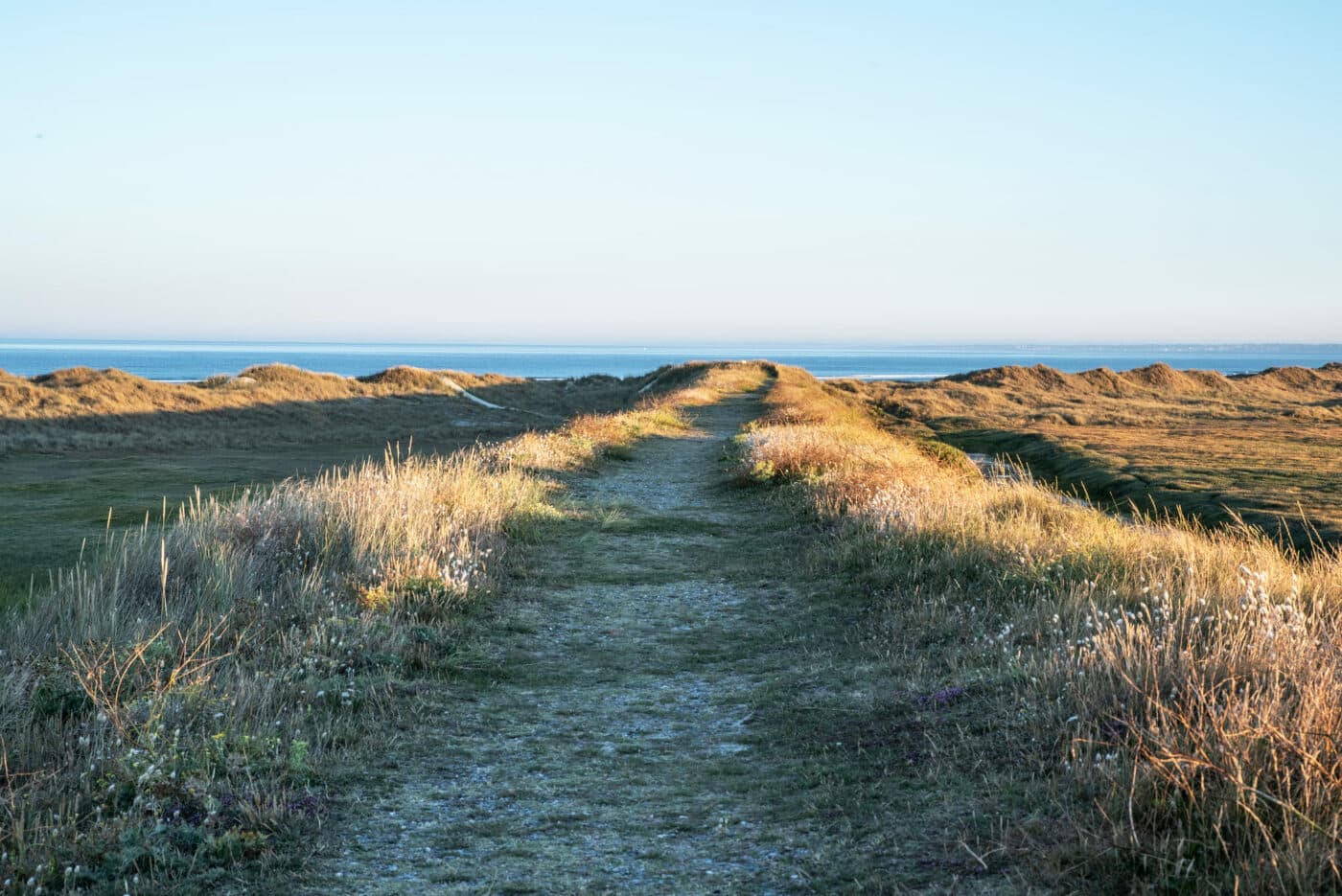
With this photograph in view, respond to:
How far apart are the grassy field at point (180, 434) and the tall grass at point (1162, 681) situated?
854 centimetres

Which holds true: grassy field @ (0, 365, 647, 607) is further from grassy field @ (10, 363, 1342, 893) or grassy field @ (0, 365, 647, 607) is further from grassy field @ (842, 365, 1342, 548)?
grassy field @ (842, 365, 1342, 548)

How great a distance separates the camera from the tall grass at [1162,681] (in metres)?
3.59

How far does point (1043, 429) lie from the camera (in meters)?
38.4

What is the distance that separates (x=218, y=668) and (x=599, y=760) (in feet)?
8.67

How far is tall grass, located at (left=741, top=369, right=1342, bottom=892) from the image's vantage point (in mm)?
3590

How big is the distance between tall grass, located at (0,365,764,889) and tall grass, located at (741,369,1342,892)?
11.6 ft

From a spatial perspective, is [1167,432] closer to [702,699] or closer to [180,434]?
[702,699]

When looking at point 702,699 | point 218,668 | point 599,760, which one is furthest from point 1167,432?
point 218,668

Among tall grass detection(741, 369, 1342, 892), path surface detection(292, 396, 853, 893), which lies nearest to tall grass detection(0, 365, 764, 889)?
path surface detection(292, 396, 853, 893)

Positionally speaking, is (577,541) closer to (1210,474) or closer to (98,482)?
(98,482)

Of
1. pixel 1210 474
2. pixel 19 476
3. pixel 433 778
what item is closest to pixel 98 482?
pixel 19 476

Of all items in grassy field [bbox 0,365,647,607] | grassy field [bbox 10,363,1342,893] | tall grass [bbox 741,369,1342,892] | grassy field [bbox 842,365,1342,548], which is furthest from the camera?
grassy field [bbox 842,365,1342,548]

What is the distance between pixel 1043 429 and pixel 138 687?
3696 centimetres

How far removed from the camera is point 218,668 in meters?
6.40
